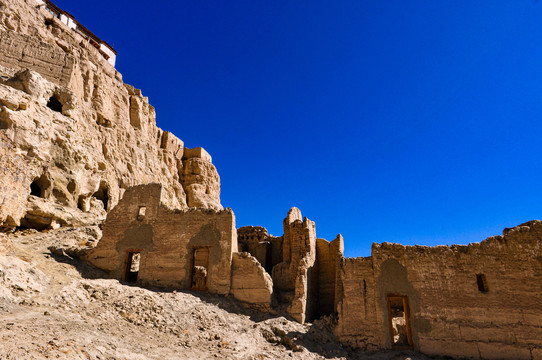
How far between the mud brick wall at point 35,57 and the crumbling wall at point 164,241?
44.2ft

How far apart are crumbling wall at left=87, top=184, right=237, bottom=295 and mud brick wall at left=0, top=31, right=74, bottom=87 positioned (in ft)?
44.2

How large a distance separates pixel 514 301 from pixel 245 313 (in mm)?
8914

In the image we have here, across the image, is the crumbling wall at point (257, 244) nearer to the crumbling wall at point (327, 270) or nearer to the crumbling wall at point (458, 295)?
the crumbling wall at point (327, 270)

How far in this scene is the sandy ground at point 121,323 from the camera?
25.5ft

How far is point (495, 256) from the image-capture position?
42.8ft

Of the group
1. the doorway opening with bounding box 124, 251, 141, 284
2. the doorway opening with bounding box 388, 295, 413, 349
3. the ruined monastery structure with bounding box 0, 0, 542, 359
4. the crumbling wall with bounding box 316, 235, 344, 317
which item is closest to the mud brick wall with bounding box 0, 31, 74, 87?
the ruined monastery structure with bounding box 0, 0, 542, 359

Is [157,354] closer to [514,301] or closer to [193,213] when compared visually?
[193,213]

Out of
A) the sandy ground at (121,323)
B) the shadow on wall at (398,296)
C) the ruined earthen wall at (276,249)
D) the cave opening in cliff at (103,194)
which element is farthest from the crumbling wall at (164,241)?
the cave opening in cliff at (103,194)

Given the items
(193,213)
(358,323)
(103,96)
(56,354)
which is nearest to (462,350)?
(358,323)

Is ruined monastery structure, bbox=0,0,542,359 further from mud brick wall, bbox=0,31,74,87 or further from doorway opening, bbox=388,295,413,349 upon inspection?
mud brick wall, bbox=0,31,74,87

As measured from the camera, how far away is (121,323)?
10.4 m

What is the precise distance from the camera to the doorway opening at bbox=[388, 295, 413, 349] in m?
13.0

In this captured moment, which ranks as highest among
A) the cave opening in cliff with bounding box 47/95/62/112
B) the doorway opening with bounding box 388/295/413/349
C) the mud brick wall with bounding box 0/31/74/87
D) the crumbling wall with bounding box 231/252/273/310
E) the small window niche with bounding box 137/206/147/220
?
the mud brick wall with bounding box 0/31/74/87

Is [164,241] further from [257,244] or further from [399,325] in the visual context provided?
[399,325]
